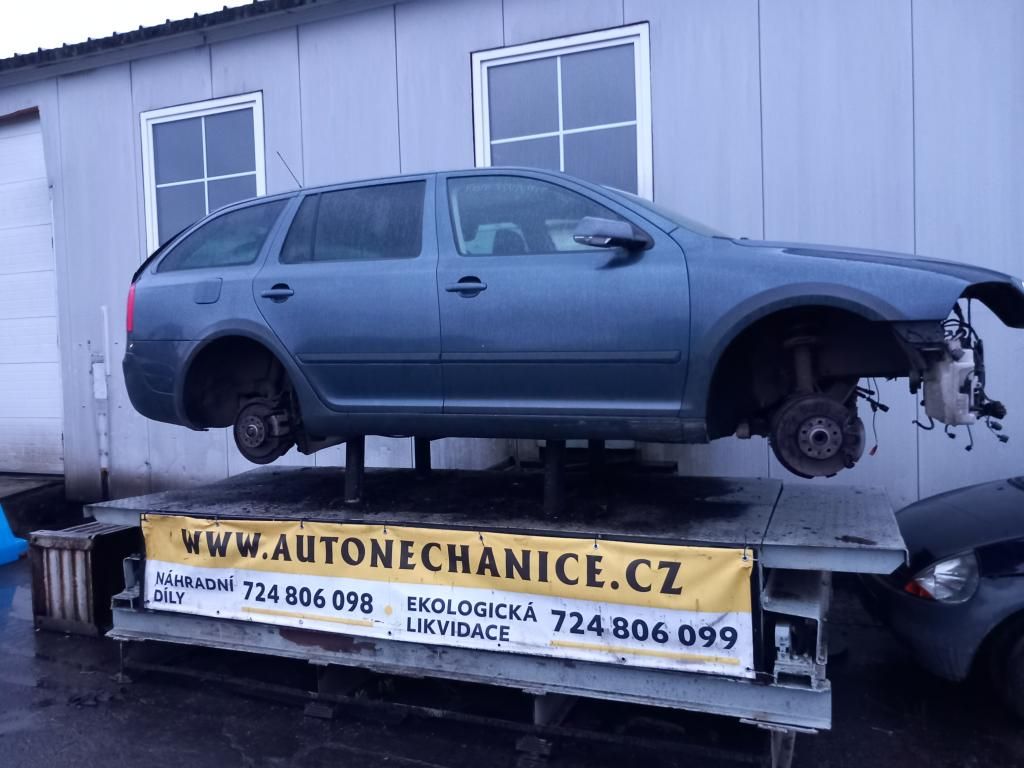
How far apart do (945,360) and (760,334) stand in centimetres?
74

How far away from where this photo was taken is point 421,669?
3.88m

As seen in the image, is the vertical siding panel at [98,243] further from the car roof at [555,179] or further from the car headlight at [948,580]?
the car headlight at [948,580]

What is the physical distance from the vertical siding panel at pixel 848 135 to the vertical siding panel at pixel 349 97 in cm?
310

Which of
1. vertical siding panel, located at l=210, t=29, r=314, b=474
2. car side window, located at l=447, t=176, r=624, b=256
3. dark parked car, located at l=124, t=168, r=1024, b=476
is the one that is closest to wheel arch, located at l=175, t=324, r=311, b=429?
dark parked car, located at l=124, t=168, r=1024, b=476

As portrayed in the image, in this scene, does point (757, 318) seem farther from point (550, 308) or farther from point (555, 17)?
point (555, 17)

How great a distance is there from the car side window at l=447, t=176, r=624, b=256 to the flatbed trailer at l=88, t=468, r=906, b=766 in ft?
3.83

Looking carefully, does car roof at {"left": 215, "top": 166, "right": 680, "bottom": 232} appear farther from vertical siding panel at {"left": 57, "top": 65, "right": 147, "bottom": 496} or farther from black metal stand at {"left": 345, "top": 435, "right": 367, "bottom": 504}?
vertical siding panel at {"left": 57, "top": 65, "right": 147, "bottom": 496}

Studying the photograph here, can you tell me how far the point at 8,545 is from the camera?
24.4ft

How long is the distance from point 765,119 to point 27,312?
7746 millimetres

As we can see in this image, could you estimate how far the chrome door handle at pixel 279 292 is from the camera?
423cm

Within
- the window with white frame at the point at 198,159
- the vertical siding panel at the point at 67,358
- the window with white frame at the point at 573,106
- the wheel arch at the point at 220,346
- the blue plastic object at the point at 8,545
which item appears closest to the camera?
the wheel arch at the point at 220,346

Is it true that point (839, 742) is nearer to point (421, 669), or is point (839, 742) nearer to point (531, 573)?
point (531, 573)

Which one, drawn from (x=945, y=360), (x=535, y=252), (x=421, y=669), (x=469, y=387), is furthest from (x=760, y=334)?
(x=421, y=669)

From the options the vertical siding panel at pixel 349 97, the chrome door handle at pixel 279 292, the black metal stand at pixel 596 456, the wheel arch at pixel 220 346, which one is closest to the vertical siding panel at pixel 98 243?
the vertical siding panel at pixel 349 97
